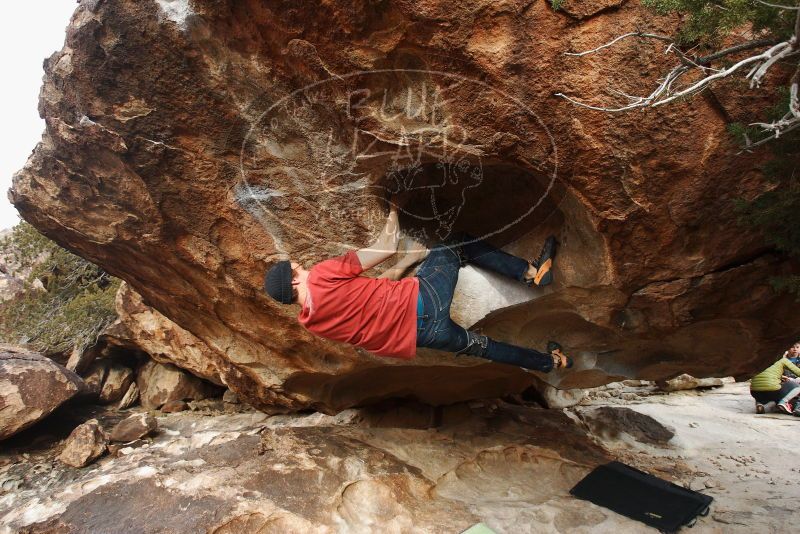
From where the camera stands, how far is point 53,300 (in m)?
7.96

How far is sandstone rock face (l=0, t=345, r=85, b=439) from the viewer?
4836 millimetres

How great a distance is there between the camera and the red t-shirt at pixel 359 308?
2.76 m

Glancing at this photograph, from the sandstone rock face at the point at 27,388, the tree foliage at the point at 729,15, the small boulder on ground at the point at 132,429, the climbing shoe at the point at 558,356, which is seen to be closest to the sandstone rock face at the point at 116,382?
the sandstone rock face at the point at 27,388

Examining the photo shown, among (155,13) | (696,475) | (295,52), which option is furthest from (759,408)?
(155,13)

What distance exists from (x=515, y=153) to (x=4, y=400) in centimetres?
538

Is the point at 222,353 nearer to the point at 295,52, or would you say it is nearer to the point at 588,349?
the point at 295,52

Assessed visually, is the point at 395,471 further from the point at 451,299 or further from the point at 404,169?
the point at 404,169

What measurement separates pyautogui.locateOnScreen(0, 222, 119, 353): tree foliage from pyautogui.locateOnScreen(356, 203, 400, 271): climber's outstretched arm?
5722 millimetres

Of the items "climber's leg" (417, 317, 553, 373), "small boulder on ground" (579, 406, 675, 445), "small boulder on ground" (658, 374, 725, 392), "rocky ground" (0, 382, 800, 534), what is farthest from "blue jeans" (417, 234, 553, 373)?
"small boulder on ground" (658, 374, 725, 392)

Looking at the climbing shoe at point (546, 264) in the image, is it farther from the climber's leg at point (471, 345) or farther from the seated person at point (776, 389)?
the seated person at point (776, 389)

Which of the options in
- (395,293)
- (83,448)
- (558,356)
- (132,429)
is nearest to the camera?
(395,293)

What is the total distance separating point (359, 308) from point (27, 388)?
4340mm

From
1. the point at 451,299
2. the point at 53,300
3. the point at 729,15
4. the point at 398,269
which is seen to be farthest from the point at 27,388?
the point at 729,15

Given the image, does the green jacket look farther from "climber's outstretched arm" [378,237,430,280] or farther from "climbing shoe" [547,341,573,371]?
"climber's outstretched arm" [378,237,430,280]
